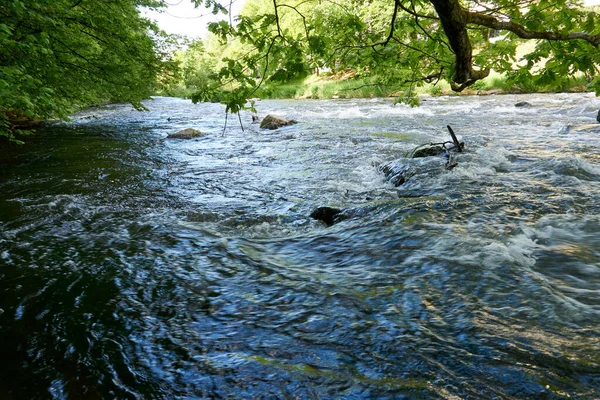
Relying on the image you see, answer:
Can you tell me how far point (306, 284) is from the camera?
3.59 metres

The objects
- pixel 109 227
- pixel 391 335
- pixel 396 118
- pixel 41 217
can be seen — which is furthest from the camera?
pixel 396 118

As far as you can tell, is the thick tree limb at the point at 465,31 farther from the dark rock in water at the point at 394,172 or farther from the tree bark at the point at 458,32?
the dark rock in water at the point at 394,172

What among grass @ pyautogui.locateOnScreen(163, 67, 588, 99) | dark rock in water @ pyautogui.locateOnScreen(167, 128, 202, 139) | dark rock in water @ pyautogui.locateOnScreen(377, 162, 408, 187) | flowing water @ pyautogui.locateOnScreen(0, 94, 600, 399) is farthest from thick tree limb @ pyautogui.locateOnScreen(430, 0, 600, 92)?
dark rock in water @ pyautogui.locateOnScreen(167, 128, 202, 139)

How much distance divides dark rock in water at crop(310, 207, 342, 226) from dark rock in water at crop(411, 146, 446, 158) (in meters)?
3.89

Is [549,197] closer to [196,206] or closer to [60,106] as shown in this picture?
[196,206]

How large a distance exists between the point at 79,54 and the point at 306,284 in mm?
7297

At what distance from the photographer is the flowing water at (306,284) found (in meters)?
2.40

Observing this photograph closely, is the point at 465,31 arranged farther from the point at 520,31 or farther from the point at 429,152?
the point at 429,152

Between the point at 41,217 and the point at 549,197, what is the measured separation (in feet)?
24.7

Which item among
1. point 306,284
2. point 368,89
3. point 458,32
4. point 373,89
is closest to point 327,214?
Answer: point 306,284

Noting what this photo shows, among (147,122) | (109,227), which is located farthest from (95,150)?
(147,122)

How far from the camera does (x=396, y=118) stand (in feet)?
53.4

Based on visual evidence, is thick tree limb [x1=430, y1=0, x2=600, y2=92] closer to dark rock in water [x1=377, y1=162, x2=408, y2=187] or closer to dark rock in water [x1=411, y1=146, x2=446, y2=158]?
dark rock in water [x1=377, y1=162, x2=408, y2=187]

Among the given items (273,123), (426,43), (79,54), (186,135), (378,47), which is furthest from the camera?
(273,123)
